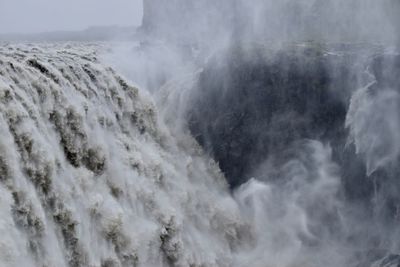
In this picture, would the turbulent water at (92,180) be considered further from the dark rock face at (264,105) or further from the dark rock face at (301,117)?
the dark rock face at (301,117)

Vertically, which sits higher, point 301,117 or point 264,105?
point 264,105

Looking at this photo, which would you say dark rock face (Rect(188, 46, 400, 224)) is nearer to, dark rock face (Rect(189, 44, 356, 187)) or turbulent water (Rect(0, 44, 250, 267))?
dark rock face (Rect(189, 44, 356, 187))

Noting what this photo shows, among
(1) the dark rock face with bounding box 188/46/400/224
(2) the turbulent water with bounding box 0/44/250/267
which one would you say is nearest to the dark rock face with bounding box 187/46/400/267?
(1) the dark rock face with bounding box 188/46/400/224

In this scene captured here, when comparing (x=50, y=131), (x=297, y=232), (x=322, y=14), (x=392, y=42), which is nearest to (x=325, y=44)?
(x=392, y=42)

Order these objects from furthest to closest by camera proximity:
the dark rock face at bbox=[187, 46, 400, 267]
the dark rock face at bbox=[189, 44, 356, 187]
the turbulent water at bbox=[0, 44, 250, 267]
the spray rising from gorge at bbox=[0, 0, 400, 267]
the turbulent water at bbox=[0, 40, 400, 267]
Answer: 1. the dark rock face at bbox=[189, 44, 356, 187]
2. the dark rock face at bbox=[187, 46, 400, 267]
3. the spray rising from gorge at bbox=[0, 0, 400, 267]
4. the turbulent water at bbox=[0, 40, 400, 267]
5. the turbulent water at bbox=[0, 44, 250, 267]

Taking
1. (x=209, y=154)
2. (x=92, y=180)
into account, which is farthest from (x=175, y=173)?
(x=209, y=154)

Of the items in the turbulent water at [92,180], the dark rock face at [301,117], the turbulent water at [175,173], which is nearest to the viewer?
the turbulent water at [92,180]

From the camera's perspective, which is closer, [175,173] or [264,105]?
[175,173]

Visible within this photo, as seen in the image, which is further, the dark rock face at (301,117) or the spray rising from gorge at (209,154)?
the dark rock face at (301,117)

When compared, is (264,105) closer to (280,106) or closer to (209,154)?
(280,106)

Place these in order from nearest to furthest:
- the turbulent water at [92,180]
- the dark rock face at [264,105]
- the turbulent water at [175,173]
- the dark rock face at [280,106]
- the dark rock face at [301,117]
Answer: the turbulent water at [92,180]
the turbulent water at [175,173]
the dark rock face at [301,117]
the dark rock face at [280,106]
the dark rock face at [264,105]

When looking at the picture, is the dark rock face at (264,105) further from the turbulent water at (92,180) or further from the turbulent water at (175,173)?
the turbulent water at (92,180)

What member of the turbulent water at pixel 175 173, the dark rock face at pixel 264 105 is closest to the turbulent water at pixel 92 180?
the turbulent water at pixel 175 173

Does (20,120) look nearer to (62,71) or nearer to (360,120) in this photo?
(62,71)
